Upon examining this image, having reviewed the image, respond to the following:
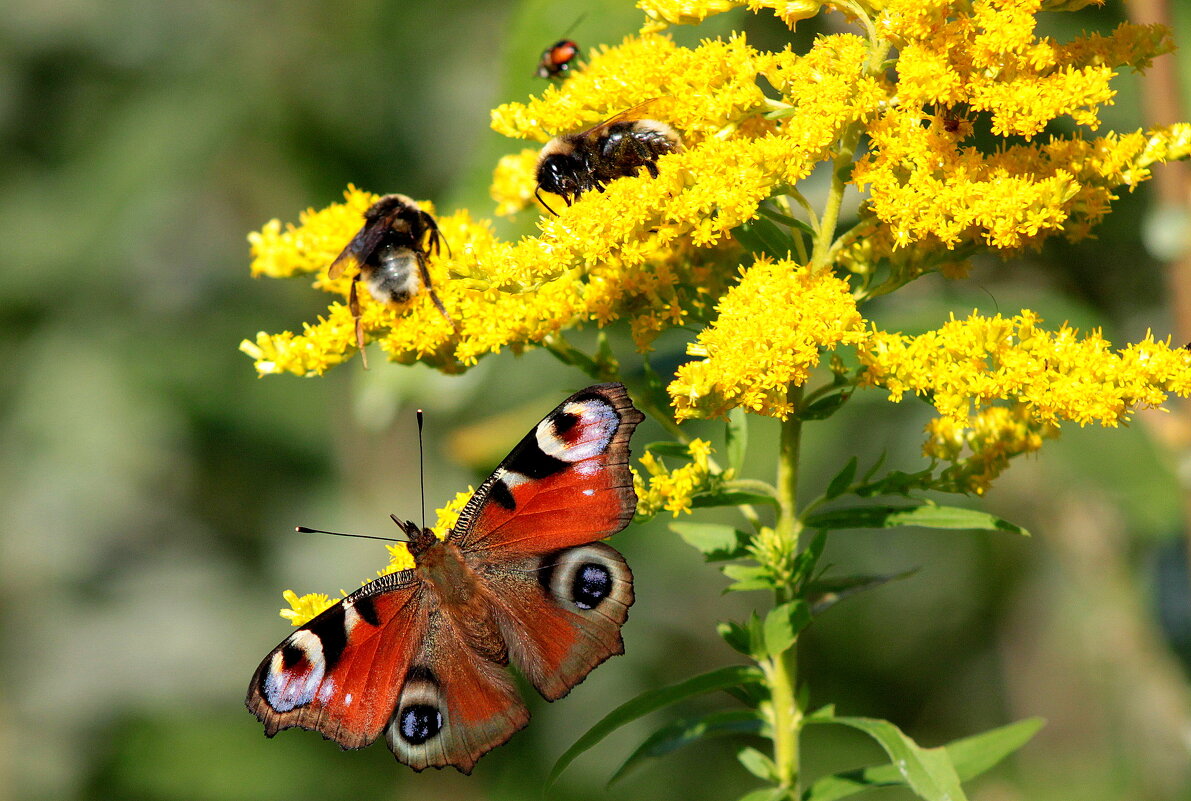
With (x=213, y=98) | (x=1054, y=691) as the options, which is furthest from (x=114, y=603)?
(x=1054, y=691)

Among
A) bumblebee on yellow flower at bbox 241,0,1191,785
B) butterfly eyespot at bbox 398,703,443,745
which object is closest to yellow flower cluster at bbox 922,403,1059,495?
bumblebee on yellow flower at bbox 241,0,1191,785

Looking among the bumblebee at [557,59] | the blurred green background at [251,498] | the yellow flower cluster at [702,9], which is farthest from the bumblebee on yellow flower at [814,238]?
the blurred green background at [251,498]

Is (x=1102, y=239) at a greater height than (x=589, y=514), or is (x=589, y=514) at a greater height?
(x=1102, y=239)

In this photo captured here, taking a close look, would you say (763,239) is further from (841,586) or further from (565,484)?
(841,586)

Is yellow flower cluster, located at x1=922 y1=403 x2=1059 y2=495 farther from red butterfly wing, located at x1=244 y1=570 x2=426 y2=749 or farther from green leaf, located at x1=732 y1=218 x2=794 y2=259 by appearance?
red butterfly wing, located at x1=244 y1=570 x2=426 y2=749

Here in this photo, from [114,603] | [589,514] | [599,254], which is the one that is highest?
[114,603]

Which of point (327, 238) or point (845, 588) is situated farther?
point (327, 238)

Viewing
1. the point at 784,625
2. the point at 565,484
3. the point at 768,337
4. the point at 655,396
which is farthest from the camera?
the point at 655,396

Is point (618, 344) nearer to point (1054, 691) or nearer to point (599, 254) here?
point (599, 254)

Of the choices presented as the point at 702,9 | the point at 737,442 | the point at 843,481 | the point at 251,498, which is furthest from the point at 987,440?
the point at 251,498
